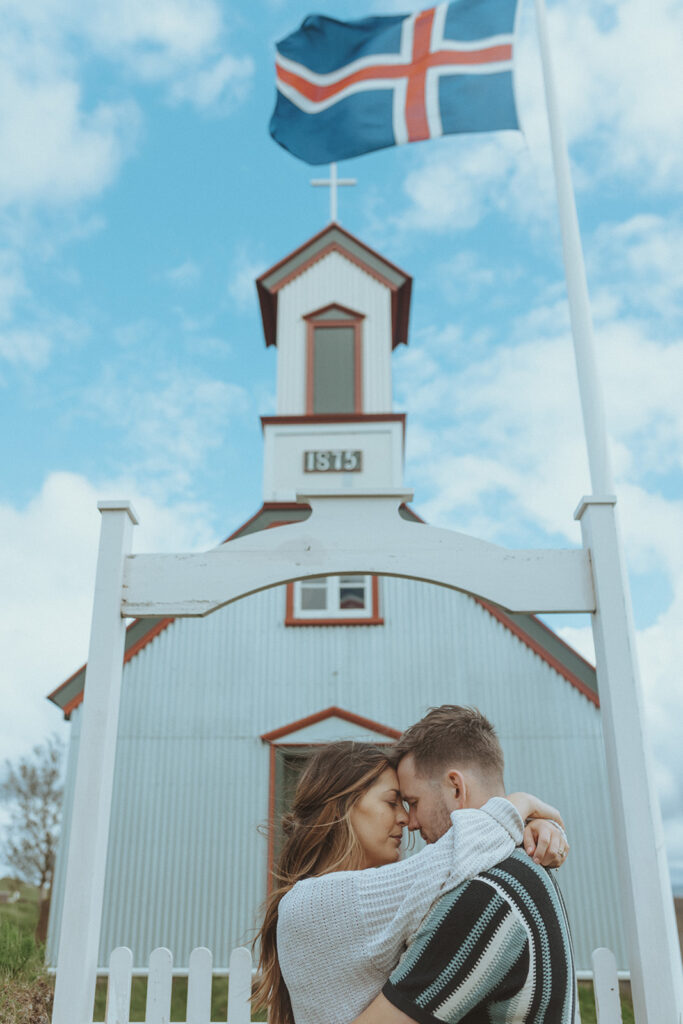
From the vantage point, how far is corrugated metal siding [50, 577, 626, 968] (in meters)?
10.0

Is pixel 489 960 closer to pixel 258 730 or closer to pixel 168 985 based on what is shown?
pixel 168 985

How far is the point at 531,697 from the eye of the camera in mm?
10711

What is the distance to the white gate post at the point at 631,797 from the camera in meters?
3.30

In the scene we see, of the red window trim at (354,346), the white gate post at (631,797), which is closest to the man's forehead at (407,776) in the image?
the white gate post at (631,797)

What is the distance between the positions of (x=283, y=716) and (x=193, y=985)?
6.89 meters

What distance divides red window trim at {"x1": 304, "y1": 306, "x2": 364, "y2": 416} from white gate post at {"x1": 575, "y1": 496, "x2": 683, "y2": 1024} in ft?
29.2

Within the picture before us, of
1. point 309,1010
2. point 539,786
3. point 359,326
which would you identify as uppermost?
point 359,326

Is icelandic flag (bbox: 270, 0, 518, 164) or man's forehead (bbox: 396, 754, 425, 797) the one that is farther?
icelandic flag (bbox: 270, 0, 518, 164)

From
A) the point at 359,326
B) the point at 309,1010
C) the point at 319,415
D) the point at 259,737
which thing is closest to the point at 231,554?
the point at 309,1010

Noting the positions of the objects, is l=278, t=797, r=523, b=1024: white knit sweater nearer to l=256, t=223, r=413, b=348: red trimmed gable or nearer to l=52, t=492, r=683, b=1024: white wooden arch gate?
l=52, t=492, r=683, b=1024: white wooden arch gate

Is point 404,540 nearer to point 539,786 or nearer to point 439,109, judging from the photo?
point 439,109

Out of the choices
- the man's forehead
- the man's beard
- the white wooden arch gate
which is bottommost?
the man's beard

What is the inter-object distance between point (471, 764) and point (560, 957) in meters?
0.62

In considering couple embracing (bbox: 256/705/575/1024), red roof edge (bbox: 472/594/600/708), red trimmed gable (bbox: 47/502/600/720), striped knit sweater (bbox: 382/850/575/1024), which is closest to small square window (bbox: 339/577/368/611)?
red trimmed gable (bbox: 47/502/600/720)
